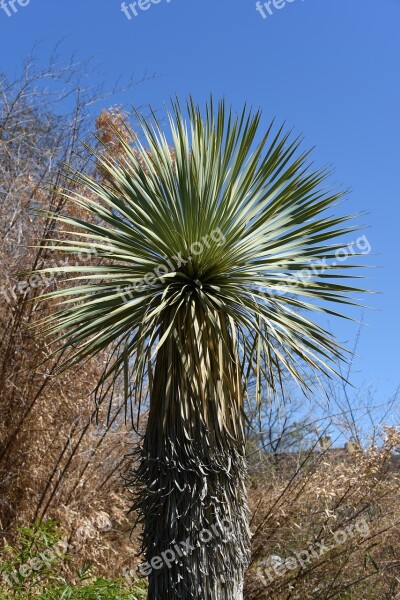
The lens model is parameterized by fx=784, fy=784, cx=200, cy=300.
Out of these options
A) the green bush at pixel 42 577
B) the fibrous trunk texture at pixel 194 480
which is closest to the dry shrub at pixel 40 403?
the green bush at pixel 42 577

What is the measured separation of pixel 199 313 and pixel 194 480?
113 cm

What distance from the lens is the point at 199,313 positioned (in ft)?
17.7

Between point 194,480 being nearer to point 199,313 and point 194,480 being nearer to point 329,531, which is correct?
point 199,313

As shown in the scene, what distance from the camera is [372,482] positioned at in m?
7.73

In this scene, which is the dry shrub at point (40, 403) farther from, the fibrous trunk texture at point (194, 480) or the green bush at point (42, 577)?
the fibrous trunk texture at point (194, 480)

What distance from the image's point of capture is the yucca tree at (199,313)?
16.6 feet

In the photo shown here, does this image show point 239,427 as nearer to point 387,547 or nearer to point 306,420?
point 387,547

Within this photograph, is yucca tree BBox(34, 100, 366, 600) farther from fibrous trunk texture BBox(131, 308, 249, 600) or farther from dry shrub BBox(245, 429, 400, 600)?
dry shrub BBox(245, 429, 400, 600)

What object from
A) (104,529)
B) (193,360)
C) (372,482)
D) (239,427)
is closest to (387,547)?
(372,482)

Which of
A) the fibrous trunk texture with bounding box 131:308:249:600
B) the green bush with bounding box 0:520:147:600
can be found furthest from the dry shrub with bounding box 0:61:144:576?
the fibrous trunk texture with bounding box 131:308:249:600

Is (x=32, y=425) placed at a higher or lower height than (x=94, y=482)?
higher

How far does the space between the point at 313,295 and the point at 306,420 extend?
6671 millimetres

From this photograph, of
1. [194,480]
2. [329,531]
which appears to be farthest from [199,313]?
[329,531]

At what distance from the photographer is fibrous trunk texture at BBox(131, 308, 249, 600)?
498 cm
